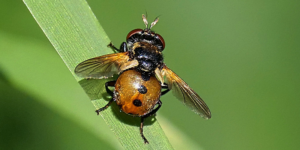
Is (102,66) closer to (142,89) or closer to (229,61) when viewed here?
(142,89)

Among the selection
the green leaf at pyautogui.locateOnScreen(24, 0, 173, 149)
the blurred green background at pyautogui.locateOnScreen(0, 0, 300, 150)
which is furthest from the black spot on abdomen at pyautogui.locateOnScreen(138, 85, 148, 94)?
the blurred green background at pyautogui.locateOnScreen(0, 0, 300, 150)

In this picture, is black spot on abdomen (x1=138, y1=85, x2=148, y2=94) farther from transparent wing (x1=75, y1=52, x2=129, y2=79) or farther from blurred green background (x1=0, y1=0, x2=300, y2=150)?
blurred green background (x1=0, y1=0, x2=300, y2=150)

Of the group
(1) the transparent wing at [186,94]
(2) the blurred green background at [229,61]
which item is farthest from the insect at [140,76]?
(2) the blurred green background at [229,61]

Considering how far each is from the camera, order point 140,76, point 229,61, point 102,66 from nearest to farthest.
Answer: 1. point 140,76
2. point 102,66
3. point 229,61

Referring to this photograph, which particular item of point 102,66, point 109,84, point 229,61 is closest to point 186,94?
point 109,84

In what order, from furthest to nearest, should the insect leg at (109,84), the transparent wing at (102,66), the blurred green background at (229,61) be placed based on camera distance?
the blurred green background at (229,61) < the insect leg at (109,84) < the transparent wing at (102,66)

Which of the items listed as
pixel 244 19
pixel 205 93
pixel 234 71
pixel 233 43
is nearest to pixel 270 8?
pixel 244 19

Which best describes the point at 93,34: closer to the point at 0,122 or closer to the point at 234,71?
the point at 0,122

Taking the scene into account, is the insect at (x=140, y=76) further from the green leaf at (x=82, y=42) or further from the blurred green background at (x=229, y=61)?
the blurred green background at (x=229, y=61)
